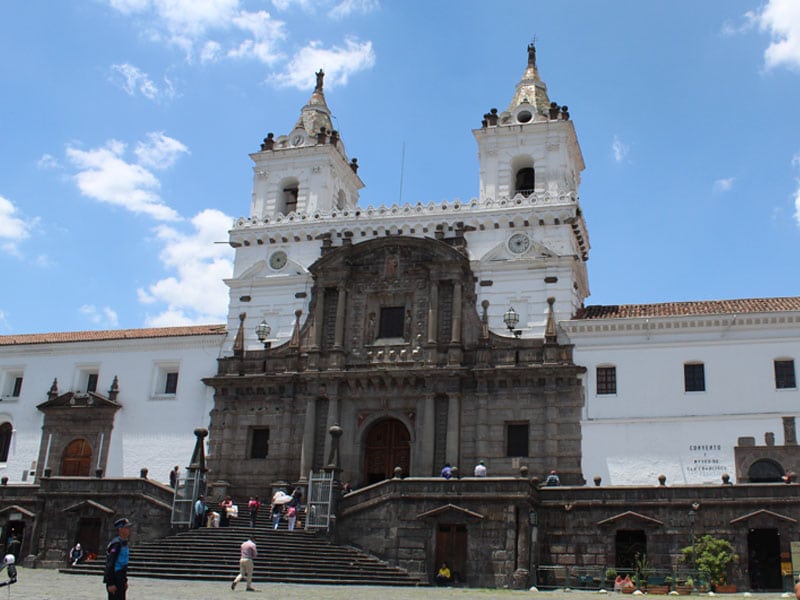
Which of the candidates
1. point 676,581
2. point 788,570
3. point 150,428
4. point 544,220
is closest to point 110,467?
point 150,428

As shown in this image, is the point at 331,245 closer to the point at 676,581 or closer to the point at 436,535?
the point at 436,535

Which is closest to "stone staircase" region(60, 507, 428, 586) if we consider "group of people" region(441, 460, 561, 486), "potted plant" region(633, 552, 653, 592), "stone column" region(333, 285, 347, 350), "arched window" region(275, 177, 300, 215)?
"group of people" region(441, 460, 561, 486)

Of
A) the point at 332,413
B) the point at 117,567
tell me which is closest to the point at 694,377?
the point at 332,413

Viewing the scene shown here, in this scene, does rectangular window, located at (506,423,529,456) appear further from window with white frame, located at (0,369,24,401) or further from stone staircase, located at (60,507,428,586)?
window with white frame, located at (0,369,24,401)

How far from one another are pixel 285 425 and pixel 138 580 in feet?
44.3

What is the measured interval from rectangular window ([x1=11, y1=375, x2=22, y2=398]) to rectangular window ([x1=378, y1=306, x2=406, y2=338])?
62.4 feet

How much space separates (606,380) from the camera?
3734cm

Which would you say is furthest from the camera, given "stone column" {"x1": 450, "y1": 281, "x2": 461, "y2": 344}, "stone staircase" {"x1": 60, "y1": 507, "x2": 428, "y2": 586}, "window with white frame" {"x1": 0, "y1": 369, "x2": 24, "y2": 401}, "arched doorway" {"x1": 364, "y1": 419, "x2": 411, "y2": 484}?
"window with white frame" {"x1": 0, "y1": 369, "x2": 24, "y2": 401}

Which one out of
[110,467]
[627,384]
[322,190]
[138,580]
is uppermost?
[322,190]

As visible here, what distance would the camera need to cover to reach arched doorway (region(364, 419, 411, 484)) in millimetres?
39094

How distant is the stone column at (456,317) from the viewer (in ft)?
129

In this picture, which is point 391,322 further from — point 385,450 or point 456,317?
point 385,450

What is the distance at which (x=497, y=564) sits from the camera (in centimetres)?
3012

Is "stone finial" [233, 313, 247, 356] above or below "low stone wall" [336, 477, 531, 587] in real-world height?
above
